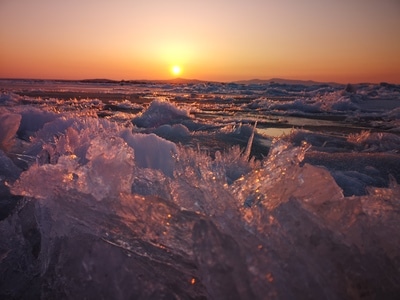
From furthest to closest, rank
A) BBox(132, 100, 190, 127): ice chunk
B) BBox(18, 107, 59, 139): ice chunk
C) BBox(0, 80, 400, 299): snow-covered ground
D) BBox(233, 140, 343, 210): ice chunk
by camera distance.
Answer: BBox(132, 100, 190, 127): ice chunk → BBox(18, 107, 59, 139): ice chunk → BBox(233, 140, 343, 210): ice chunk → BBox(0, 80, 400, 299): snow-covered ground

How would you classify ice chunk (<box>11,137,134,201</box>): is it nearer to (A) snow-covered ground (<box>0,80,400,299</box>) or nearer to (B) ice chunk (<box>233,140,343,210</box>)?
(A) snow-covered ground (<box>0,80,400,299</box>)

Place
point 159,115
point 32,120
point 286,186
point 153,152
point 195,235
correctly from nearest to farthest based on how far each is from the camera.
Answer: point 195,235 → point 286,186 → point 153,152 → point 32,120 → point 159,115

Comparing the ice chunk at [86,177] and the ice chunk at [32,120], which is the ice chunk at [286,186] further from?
the ice chunk at [32,120]

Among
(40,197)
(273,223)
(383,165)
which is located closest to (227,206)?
(273,223)

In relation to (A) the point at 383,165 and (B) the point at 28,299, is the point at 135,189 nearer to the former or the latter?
(B) the point at 28,299

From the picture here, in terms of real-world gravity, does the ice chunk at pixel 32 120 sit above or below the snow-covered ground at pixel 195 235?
below

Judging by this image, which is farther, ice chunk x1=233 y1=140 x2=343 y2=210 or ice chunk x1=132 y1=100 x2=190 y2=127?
ice chunk x1=132 y1=100 x2=190 y2=127

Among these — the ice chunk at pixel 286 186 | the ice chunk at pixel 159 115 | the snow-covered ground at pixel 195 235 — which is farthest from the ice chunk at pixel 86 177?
the ice chunk at pixel 159 115

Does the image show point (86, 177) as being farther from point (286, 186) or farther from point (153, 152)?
point (153, 152)

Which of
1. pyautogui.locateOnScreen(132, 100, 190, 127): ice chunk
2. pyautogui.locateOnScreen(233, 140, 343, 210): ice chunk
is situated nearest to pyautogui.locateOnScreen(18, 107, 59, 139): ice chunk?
pyautogui.locateOnScreen(132, 100, 190, 127): ice chunk

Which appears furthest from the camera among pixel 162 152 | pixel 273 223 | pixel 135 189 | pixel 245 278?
pixel 162 152

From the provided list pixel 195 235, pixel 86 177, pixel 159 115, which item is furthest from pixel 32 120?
pixel 195 235
